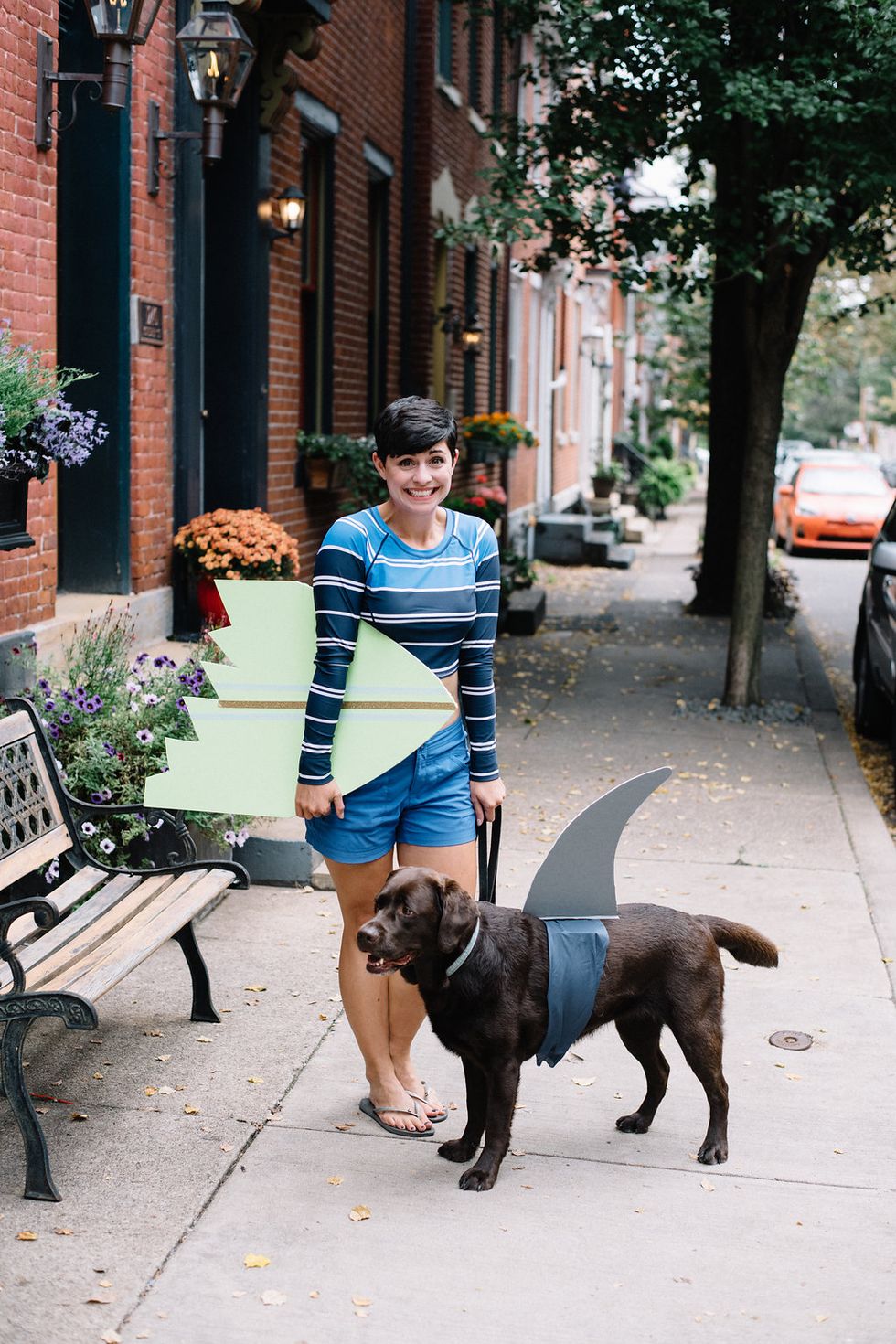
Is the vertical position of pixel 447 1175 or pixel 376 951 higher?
pixel 376 951

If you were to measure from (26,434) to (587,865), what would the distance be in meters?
2.64

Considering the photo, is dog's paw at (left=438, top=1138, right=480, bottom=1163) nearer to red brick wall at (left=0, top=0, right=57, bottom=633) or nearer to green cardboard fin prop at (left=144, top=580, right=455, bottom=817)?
green cardboard fin prop at (left=144, top=580, right=455, bottom=817)

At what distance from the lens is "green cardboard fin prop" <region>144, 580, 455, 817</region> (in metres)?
4.09

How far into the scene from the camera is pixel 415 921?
148 inches

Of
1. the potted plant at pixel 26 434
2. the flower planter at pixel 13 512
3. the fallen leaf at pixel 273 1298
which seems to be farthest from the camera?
the flower planter at pixel 13 512

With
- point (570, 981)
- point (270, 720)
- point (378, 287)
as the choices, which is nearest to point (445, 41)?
point (378, 287)

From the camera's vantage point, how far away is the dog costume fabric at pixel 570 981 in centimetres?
400

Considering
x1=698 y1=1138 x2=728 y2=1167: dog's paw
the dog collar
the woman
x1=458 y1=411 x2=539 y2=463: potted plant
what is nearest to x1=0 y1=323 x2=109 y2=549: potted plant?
the woman

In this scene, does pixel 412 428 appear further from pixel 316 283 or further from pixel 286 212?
pixel 316 283

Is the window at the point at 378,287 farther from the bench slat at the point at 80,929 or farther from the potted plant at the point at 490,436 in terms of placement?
the bench slat at the point at 80,929

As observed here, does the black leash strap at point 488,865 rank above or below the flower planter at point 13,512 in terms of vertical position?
below

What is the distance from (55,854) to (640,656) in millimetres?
8972

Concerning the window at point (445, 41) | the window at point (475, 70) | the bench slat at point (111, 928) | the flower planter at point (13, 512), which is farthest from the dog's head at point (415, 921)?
the window at point (475, 70)

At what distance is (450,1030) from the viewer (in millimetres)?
3947
